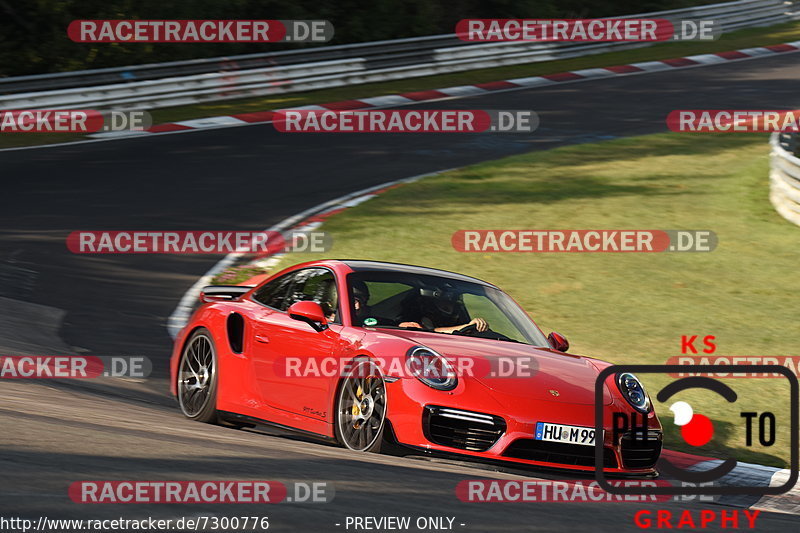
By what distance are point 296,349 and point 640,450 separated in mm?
2279

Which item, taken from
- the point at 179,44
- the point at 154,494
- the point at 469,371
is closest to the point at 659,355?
the point at 469,371

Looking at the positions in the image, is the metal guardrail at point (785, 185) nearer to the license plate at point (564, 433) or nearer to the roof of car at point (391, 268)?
the roof of car at point (391, 268)

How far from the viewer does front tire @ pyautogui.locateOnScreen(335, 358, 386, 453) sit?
21.8 feet

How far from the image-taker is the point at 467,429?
6.48m

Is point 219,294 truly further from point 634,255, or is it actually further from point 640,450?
point 634,255

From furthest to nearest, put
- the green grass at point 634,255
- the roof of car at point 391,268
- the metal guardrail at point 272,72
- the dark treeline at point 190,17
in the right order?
the dark treeline at point 190,17 < the metal guardrail at point 272,72 < the green grass at point 634,255 < the roof of car at point 391,268

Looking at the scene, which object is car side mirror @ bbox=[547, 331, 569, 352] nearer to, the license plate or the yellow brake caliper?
the license plate

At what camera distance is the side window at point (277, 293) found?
8.03m

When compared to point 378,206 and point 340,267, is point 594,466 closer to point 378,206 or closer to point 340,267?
point 340,267

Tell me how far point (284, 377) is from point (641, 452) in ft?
7.63

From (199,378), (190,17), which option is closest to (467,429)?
(199,378)

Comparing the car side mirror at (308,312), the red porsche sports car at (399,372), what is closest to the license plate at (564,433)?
the red porsche sports car at (399,372)

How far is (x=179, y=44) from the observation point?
28312mm

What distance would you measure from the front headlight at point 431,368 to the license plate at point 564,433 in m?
0.56
